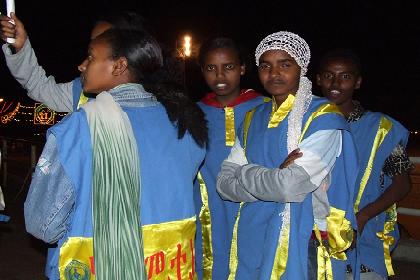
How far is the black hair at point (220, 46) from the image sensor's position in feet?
11.6

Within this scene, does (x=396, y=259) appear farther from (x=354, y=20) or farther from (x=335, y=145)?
(x=354, y=20)

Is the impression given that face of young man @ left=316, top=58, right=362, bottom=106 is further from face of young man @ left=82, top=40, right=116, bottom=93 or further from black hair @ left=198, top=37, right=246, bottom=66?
face of young man @ left=82, top=40, right=116, bottom=93

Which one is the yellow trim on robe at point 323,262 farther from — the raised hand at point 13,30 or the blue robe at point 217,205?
the raised hand at point 13,30

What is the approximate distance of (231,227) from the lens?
3396mm

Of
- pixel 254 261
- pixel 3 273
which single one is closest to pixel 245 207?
pixel 254 261

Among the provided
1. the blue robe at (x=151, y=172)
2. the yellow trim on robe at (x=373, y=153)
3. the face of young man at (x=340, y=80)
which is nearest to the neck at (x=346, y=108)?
the face of young man at (x=340, y=80)

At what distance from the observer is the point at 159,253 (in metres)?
2.19

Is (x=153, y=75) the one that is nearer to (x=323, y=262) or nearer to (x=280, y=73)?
(x=280, y=73)

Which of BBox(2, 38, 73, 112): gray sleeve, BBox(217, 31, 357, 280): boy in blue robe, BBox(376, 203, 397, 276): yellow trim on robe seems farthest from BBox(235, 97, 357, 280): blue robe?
BBox(2, 38, 73, 112): gray sleeve

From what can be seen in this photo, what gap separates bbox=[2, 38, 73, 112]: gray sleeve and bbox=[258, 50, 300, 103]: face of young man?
1109 mm

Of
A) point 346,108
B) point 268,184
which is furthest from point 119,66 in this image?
point 346,108

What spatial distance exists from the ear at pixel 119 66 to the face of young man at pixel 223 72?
4.58 feet

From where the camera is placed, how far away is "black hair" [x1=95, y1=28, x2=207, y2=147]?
2.17 m

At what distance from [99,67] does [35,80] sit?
36.7 inches
